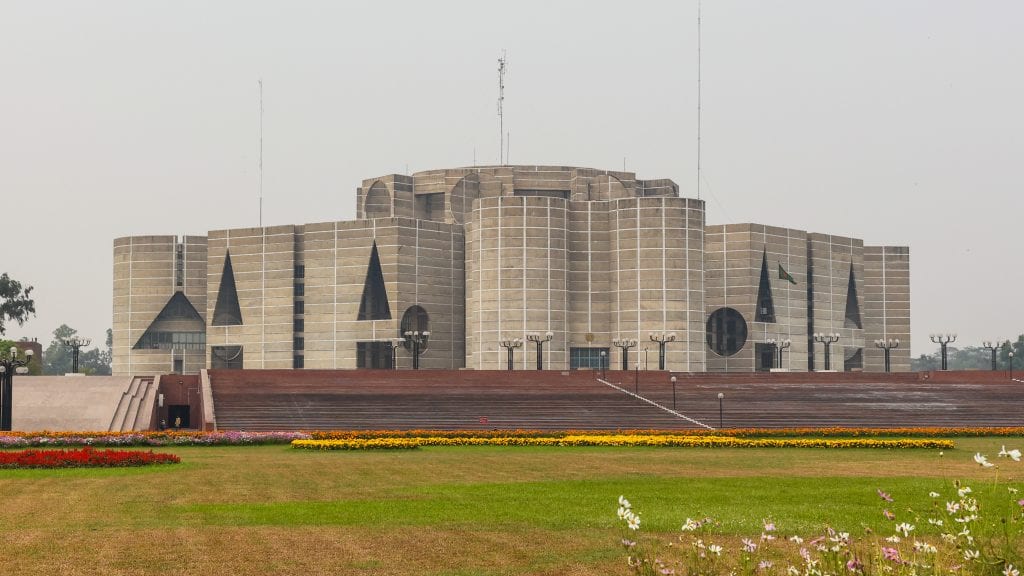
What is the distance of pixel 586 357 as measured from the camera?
99.2m

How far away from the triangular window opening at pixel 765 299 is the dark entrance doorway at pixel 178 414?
54.0 metres

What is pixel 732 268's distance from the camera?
103 metres

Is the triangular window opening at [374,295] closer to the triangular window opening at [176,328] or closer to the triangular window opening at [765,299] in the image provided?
the triangular window opening at [176,328]

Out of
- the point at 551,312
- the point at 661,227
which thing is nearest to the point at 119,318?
the point at 551,312

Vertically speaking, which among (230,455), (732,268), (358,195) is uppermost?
(358,195)

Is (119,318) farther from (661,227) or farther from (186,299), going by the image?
(661,227)

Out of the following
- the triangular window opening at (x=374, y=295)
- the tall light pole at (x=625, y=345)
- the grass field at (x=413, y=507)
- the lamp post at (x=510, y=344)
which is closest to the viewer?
the grass field at (x=413, y=507)

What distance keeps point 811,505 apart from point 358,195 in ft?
328

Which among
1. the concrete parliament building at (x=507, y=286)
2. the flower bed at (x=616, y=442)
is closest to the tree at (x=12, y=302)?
the concrete parliament building at (x=507, y=286)

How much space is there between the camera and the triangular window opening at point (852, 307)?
368 ft

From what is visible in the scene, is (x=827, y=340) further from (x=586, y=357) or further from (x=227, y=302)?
(x=227, y=302)

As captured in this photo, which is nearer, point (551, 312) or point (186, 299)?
point (551, 312)

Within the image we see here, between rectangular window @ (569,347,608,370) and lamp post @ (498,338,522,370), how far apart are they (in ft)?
20.3

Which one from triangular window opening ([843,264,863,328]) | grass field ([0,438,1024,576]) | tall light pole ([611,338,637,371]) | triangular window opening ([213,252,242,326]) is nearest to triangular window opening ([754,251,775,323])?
triangular window opening ([843,264,863,328])
